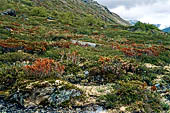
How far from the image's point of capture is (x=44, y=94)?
9.28m

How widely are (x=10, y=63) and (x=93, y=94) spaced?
7.81m

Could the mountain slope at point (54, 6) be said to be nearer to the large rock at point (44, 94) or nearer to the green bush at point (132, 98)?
the large rock at point (44, 94)

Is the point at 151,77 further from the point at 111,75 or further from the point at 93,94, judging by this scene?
the point at 93,94

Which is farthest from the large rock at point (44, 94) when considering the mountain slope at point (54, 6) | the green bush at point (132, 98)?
the mountain slope at point (54, 6)

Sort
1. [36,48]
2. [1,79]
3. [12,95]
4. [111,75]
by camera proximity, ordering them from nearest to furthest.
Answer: [12,95], [1,79], [111,75], [36,48]

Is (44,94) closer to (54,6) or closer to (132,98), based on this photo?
(132,98)

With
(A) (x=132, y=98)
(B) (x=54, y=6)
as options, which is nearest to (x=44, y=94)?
(A) (x=132, y=98)

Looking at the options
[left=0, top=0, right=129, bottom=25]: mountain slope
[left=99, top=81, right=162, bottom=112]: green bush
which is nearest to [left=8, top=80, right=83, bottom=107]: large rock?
[left=99, top=81, right=162, bottom=112]: green bush

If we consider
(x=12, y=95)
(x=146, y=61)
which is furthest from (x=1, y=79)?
(x=146, y=61)

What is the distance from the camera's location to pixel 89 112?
8805mm

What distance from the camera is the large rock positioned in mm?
8969

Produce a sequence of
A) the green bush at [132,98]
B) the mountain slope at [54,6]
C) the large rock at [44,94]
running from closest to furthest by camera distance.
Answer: the large rock at [44,94], the green bush at [132,98], the mountain slope at [54,6]

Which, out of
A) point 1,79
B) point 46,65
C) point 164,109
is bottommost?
point 164,109

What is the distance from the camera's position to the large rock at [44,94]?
897 cm
